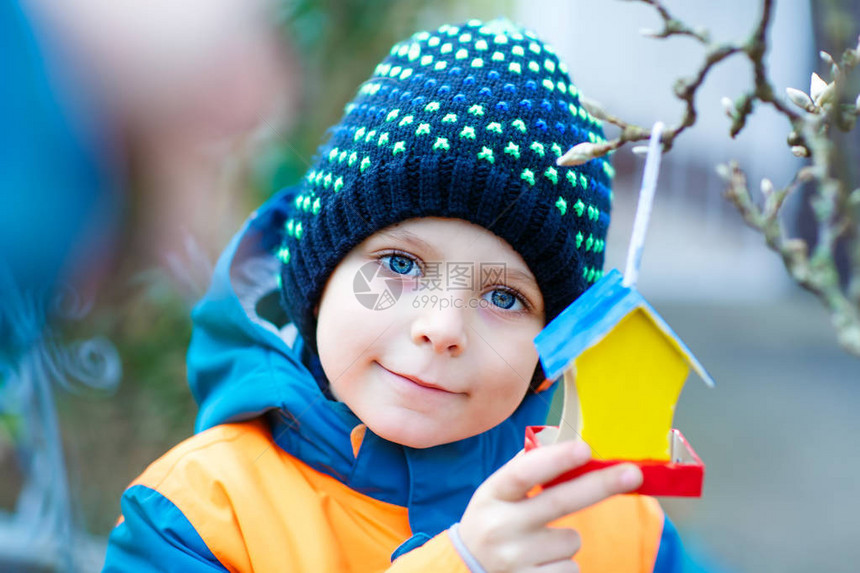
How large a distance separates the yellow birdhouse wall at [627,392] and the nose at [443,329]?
19 cm

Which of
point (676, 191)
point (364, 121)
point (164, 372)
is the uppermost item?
point (364, 121)

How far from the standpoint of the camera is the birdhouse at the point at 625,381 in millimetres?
730

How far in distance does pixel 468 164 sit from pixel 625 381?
0.36 m

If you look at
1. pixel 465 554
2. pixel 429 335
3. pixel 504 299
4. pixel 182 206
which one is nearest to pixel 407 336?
pixel 429 335

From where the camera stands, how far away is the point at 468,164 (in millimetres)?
979

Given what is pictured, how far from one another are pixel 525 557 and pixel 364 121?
631 millimetres

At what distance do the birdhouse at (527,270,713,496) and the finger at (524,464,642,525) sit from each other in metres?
0.01

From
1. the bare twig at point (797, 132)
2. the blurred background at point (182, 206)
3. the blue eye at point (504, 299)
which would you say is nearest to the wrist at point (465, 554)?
the blue eye at point (504, 299)

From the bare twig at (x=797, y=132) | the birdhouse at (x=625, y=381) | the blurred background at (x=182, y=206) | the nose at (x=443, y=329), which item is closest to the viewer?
the bare twig at (x=797, y=132)

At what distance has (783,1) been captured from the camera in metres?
5.29

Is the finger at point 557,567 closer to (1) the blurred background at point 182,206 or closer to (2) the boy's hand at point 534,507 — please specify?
(2) the boy's hand at point 534,507

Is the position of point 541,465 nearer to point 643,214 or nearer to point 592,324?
point 592,324

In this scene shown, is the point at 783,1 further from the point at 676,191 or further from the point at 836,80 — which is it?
the point at 836,80

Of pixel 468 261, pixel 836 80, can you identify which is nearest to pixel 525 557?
pixel 468 261
